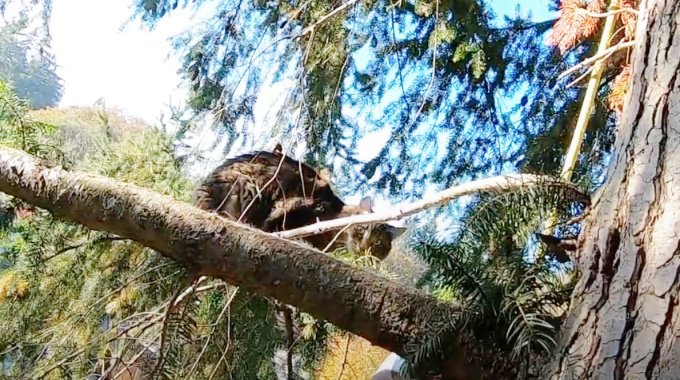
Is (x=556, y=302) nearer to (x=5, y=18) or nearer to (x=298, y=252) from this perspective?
(x=298, y=252)

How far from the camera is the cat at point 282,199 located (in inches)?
72.6

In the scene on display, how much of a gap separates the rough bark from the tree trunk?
0.15 metres

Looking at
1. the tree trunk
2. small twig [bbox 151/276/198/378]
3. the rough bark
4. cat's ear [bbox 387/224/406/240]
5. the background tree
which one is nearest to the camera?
the tree trunk

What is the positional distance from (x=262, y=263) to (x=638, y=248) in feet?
1.32

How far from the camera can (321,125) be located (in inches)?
65.7

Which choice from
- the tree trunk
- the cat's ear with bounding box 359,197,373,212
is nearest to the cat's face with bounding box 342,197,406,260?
the cat's ear with bounding box 359,197,373,212

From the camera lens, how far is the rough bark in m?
0.79

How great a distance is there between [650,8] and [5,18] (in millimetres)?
1430

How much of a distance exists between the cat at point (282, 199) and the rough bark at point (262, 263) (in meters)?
0.91

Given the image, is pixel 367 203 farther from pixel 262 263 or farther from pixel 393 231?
pixel 262 263

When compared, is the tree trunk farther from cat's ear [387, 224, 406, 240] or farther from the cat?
cat's ear [387, 224, 406, 240]

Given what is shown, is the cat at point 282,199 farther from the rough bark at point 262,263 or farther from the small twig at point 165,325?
the rough bark at point 262,263

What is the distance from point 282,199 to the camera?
196 cm

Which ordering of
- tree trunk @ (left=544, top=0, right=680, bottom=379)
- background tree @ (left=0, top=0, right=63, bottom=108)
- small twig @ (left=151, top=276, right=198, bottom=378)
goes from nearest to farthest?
tree trunk @ (left=544, top=0, right=680, bottom=379), small twig @ (left=151, top=276, right=198, bottom=378), background tree @ (left=0, top=0, right=63, bottom=108)
